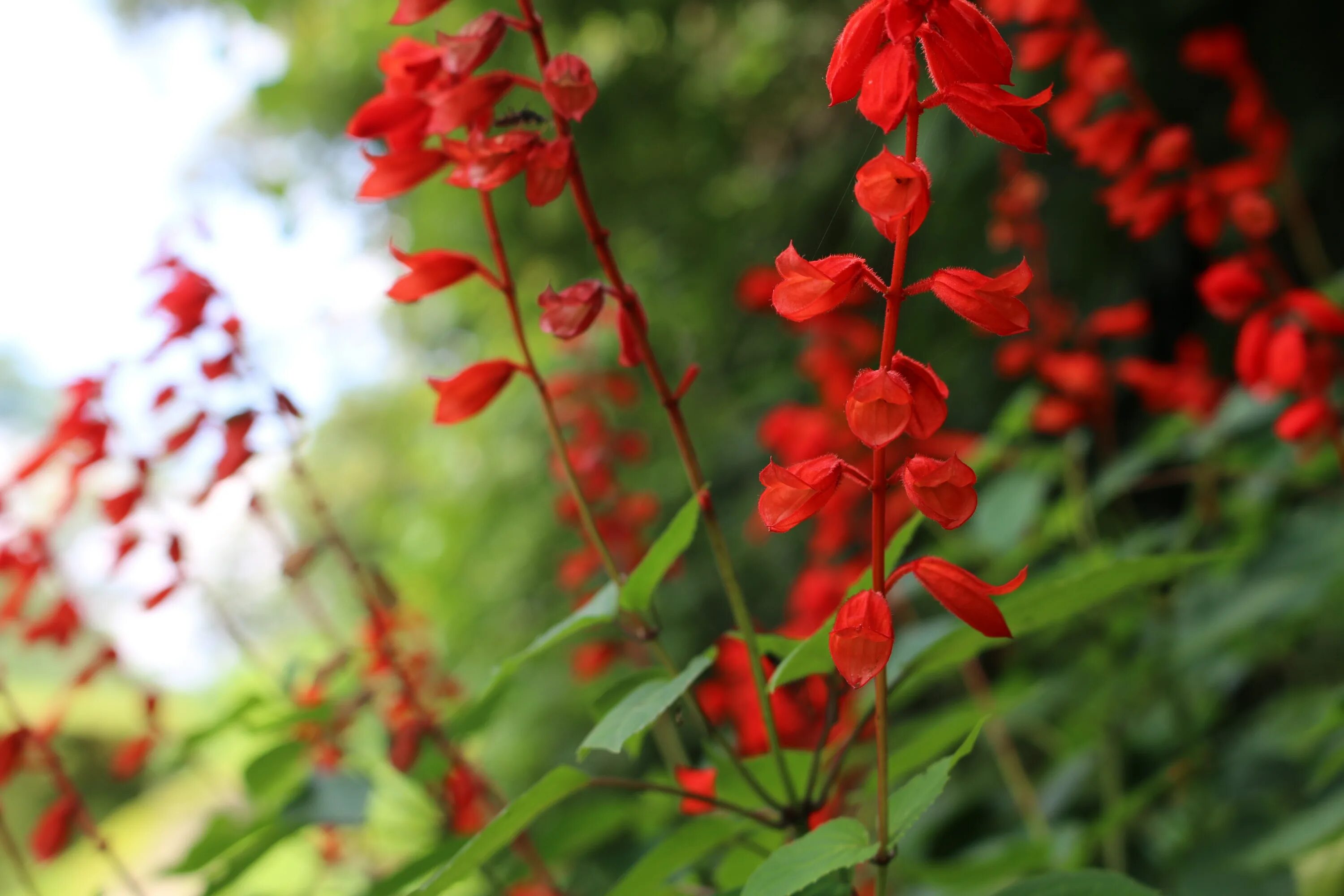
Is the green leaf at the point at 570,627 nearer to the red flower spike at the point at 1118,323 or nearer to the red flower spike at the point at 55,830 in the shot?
the red flower spike at the point at 55,830

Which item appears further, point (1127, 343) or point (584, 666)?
point (1127, 343)

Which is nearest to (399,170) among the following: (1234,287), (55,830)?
(1234,287)

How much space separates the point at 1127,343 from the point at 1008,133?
2.09m

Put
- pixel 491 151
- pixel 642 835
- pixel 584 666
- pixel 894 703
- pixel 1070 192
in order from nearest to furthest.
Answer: pixel 491 151, pixel 894 703, pixel 642 835, pixel 584 666, pixel 1070 192

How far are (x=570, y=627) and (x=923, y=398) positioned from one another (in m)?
0.32

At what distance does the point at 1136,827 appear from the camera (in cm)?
171

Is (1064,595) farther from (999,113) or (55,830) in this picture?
(55,830)

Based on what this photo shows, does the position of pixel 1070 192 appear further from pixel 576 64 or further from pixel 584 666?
pixel 576 64

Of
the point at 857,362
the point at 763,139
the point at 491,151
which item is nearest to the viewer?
the point at 491,151

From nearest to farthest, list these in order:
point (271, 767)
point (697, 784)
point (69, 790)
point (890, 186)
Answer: point (890, 186) → point (697, 784) → point (271, 767) → point (69, 790)

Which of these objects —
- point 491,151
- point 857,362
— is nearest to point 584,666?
point 857,362

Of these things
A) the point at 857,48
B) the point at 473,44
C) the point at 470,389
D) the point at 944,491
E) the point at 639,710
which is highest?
the point at 473,44

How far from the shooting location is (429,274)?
30.8 inches

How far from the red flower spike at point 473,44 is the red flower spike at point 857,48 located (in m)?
0.27
